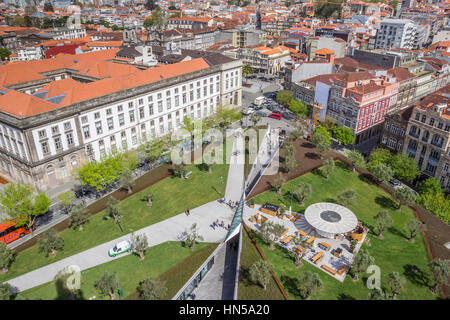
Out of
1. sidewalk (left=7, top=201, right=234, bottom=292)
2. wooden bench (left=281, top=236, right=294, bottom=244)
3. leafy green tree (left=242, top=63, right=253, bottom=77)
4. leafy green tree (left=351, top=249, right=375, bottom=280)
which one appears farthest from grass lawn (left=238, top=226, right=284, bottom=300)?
leafy green tree (left=242, top=63, right=253, bottom=77)

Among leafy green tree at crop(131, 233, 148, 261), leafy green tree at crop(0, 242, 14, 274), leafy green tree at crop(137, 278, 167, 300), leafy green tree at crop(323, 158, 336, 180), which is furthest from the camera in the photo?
leafy green tree at crop(323, 158, 336, 180)

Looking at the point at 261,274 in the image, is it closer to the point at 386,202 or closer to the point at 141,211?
the point at 141,211

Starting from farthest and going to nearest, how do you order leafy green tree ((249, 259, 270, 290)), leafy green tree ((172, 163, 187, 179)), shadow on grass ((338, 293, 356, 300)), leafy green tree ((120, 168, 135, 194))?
1. leafy green tree ((172, 163, 187, 179))
2. leafy green tree ((120, 168, 135, 194))
3. shadow on grass ((338, 293, 356, 300))
4. leafy green tree ((249, 259, 270, 290))

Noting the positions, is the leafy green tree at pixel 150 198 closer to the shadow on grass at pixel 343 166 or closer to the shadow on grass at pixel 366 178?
the shadow on grass at pixel 343 166

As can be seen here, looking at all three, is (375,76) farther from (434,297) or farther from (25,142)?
(25,142)

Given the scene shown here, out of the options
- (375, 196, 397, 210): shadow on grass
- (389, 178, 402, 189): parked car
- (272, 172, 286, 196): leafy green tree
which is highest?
(272, 172, 286, 196): leafy green tree

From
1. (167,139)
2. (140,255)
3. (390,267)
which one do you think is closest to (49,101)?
(167,139)

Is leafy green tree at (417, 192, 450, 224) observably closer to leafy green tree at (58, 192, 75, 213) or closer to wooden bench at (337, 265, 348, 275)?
wooden bench at (337, 265, 348, 275)
